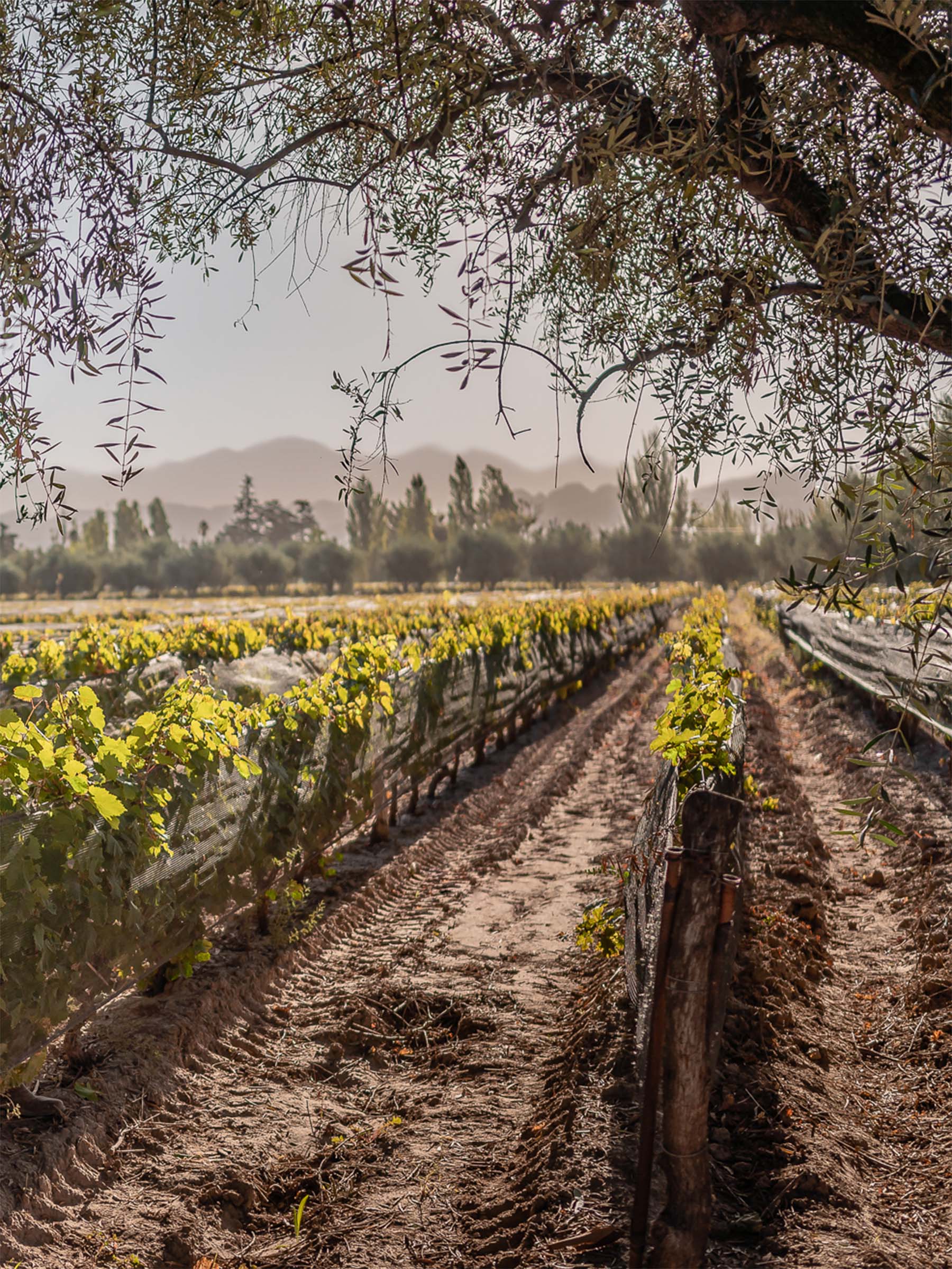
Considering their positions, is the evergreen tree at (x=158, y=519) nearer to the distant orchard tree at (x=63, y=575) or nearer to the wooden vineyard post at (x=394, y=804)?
the distant orchard tree at (x=63, y=575)

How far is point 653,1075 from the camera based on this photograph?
9.01ft

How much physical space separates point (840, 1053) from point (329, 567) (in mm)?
92989

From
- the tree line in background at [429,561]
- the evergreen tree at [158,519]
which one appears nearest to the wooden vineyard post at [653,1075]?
the tree line in background at [429,561]

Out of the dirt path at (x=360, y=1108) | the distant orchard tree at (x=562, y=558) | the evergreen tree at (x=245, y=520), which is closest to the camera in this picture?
the dirt path at (x=360, y=1108)

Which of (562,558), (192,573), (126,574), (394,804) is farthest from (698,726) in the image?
(126,574)

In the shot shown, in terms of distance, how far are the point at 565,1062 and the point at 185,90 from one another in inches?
196

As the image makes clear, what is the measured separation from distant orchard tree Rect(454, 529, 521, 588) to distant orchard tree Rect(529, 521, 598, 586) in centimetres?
268

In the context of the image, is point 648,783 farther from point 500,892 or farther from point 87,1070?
point 87,1070

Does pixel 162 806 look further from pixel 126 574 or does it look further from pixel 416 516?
pixel 416 516

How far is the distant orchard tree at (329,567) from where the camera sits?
311 ft

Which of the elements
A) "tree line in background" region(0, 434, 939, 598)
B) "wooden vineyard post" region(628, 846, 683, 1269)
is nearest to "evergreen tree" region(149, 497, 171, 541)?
"tree line in background" region(0, 434, 939, 598)

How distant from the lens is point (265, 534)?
175 m

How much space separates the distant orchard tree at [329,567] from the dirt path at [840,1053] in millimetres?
88725

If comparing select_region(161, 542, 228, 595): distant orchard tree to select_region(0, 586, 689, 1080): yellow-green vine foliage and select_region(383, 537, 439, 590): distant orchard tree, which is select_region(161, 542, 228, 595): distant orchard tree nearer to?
select_region(383, 537, 439, 590): distant orchard tree
